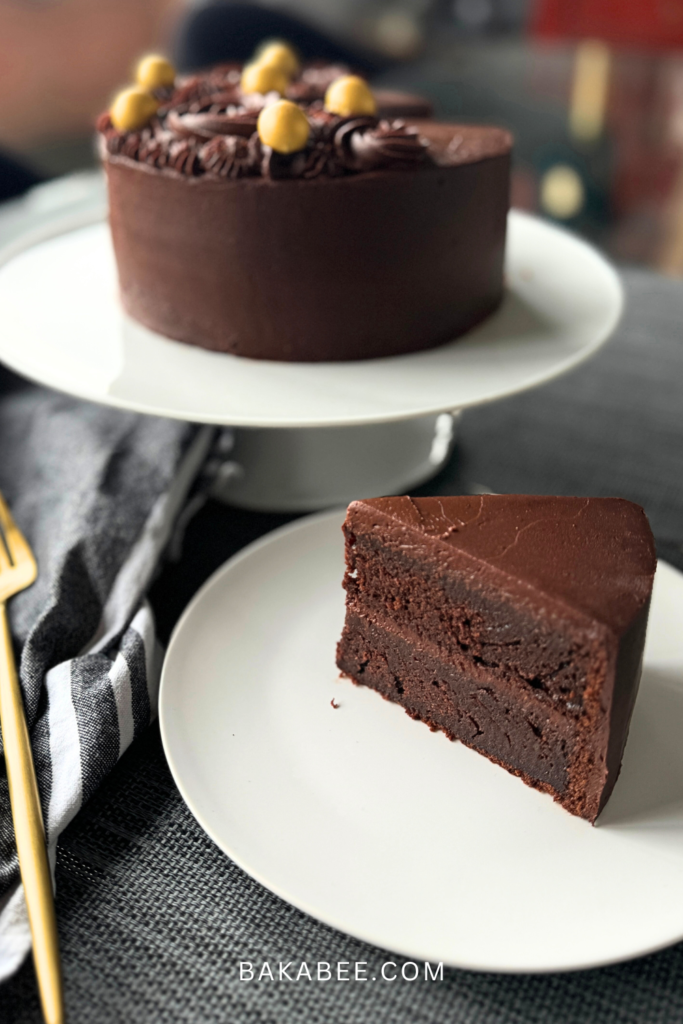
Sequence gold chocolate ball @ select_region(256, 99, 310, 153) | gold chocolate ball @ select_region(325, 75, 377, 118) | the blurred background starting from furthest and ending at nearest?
the blurred background → gold chocolate ball @ select_region(325, 75, 377, 118) → gold chocolate ball @ select_region(256, 99, 310, 153)

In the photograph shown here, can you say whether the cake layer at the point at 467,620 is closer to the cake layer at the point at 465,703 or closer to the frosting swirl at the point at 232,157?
the cake layer at the point at 465,703

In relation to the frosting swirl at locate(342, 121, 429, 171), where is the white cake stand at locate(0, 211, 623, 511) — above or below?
below

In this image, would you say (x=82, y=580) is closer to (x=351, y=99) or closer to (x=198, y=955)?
(x=198, y=955)

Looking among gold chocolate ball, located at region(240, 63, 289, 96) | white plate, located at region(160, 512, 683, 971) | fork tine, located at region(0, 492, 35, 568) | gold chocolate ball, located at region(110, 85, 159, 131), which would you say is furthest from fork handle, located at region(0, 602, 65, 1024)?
gold chocolate ball, located at region(240, 63, 289, 96)

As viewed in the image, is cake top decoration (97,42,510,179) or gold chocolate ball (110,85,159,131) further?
gold chocolate ball (110,85,159,131)

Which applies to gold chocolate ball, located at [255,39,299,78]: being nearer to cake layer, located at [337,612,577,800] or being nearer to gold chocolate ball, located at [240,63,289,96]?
gold chocolate ball, located at [240,63,289,96]

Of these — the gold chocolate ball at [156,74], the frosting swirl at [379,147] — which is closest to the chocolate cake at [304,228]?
the frosting swirl at [379,147]

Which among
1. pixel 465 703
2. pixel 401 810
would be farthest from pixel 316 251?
pixel 401 810
